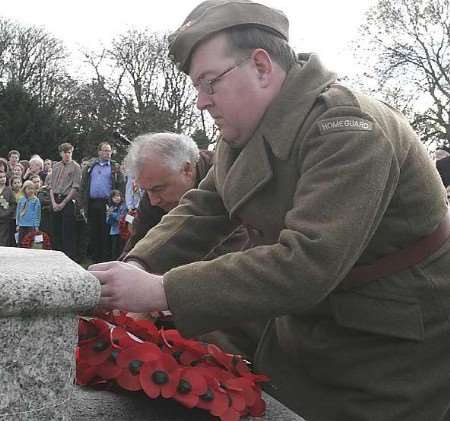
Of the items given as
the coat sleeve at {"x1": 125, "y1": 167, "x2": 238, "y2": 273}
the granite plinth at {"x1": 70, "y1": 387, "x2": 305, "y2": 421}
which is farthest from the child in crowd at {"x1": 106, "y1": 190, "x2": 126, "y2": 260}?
the granite plinth at {"x1": 70, "y1": 387, "x2": 305, "y2": 421}

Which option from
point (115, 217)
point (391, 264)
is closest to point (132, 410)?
point (391, 264)

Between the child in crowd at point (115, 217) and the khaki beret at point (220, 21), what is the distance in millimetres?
9271

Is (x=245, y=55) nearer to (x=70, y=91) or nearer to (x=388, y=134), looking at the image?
(x=388, y=134)

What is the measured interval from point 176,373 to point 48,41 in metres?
34.6

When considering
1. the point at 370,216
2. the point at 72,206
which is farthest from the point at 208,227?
the point at 72,206

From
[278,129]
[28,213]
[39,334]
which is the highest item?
[278,129]

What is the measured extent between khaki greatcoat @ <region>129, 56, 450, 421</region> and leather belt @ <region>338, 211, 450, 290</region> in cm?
2

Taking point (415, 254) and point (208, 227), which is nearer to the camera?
point (415, 254)

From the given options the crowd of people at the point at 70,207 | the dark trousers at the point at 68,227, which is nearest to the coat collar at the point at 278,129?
the crowd of people at the point at 70,207

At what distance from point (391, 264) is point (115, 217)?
32.7 feet

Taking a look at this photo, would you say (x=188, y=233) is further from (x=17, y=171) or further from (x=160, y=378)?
(x=17, y=171)

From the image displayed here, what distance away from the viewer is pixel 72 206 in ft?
Answer: 39.8

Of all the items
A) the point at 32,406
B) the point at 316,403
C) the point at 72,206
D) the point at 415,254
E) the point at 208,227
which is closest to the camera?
the point at 32,406

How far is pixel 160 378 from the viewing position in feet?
6.00
